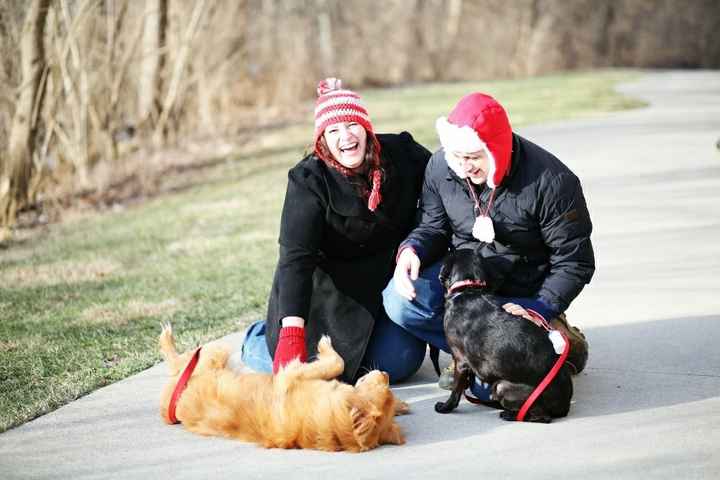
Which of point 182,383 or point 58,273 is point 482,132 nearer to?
point 182,383

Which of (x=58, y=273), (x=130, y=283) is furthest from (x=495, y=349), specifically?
(x=58, y=273)

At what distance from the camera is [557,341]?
405 centimetres

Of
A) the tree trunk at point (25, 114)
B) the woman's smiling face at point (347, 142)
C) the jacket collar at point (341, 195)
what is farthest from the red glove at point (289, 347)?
the tree trunk at point (25, 114)

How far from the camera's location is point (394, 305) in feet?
15.6

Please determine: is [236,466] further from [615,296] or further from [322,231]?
[615,296]

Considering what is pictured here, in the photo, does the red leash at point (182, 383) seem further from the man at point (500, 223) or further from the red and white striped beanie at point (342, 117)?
the red and white striped beanie at point (342, 117)

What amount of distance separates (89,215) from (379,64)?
21926 millimetres

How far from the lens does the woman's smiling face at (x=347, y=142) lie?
457cm

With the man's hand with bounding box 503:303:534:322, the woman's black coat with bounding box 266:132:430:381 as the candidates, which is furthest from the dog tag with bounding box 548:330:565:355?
the woman's black coat with bounding box 266:132:430:381

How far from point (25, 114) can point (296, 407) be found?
25.2 ft

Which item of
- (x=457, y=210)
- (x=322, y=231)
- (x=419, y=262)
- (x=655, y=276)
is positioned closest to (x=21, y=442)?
(x=322, y=231)

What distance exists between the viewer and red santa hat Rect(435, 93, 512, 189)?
166 inches

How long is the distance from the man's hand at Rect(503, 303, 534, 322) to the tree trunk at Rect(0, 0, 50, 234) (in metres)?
7.63

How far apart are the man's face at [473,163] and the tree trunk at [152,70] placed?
11567mm
